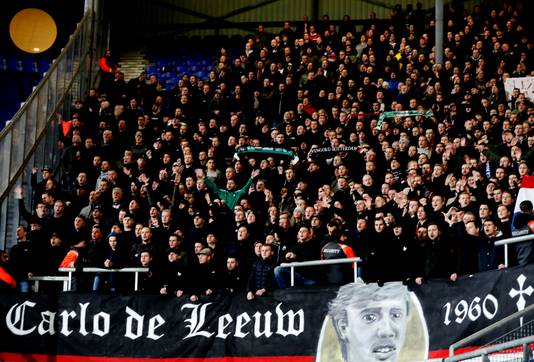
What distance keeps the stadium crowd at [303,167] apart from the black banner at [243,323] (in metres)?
0.26

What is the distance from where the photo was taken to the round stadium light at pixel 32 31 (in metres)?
21.1

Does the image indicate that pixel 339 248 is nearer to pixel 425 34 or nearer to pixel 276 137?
pixel 276 137

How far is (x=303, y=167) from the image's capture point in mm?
17094

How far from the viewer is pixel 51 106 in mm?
20672

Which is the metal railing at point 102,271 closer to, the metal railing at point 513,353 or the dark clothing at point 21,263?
the dark clothing at point 21,263

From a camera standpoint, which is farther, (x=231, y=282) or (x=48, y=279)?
(x=48, y=279)

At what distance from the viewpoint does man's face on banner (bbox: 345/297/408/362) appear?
12.7 meters

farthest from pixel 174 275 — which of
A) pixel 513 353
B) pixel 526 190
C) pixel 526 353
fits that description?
pixel 526 353

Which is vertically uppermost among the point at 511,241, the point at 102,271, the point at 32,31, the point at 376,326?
the point at 32,31

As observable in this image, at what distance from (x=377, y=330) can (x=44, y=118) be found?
9.87 meters

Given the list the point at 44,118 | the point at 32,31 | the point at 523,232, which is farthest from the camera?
the point at 32,31

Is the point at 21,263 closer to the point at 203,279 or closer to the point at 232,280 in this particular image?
the point at 203,279

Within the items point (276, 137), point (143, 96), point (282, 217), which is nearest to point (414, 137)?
point (276, 137)

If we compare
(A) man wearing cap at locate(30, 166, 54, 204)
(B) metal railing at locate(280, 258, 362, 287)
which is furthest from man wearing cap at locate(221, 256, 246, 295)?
(A) man wearing cap at locate(30, 166, 54, 204)
